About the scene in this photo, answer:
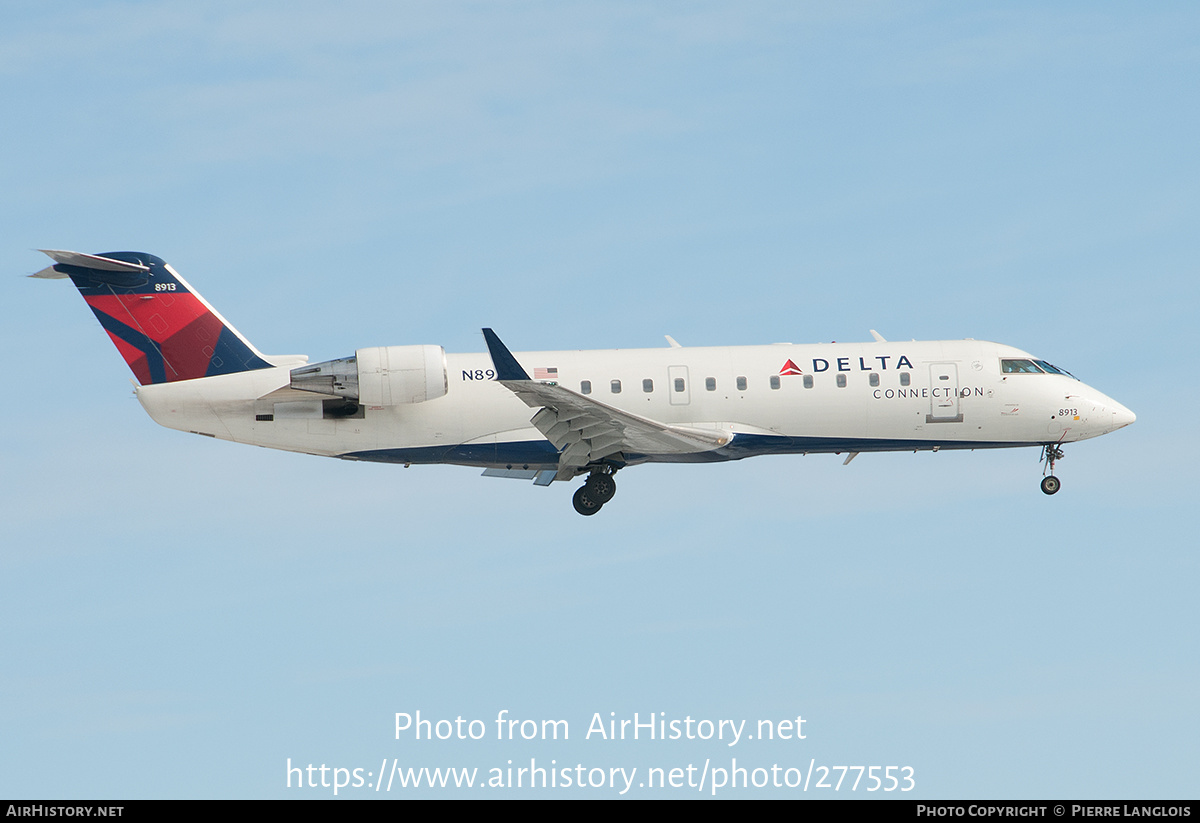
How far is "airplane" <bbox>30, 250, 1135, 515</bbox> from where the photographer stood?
29562mm

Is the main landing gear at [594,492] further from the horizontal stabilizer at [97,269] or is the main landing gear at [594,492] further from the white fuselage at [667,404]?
the horizontal stabilizer at [97,269]

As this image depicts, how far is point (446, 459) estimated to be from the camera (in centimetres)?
3056

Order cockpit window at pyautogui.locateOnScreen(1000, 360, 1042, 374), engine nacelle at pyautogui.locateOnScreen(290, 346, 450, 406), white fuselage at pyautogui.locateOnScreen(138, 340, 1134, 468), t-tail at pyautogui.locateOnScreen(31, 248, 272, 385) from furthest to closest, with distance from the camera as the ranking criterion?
cockpit window at pyautogui.locateOnScreen(1000, 360, 1042, 374) → t-tail at pyautogui.locateOnScreen(31, 248, 272, 385) → white fuselage at pyautogui.locateOnScreen(138, 340, 1134, 468) → engine nacelle at pyautogui.locateOnScreen(290, 346, 450, 406)

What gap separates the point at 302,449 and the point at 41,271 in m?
6.86

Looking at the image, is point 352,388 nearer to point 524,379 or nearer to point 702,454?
point 524,379

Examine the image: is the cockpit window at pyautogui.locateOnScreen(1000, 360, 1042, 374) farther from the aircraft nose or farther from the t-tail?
the t-tail

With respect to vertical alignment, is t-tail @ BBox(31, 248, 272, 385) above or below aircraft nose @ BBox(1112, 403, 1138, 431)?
above

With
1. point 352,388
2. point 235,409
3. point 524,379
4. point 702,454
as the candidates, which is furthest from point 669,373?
point 235,409

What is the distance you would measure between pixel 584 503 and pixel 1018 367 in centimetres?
1051

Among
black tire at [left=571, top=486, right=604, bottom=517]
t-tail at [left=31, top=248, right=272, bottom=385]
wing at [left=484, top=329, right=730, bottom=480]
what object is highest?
t-tail at [left=31, top=248, right=272, bottom=385]

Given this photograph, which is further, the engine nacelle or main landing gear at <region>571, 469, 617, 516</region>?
main landing gear at <region>571, 469, 617, 516</region>

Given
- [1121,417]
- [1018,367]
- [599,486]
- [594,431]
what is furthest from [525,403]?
[1121,417]

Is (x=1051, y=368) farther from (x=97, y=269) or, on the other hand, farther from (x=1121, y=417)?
(x=97, y=269)

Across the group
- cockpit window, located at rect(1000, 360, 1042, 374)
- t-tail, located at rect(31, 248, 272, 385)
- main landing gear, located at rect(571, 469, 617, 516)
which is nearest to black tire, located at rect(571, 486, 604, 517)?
main landing gear, located at rect(571, 469, 617, 516)
